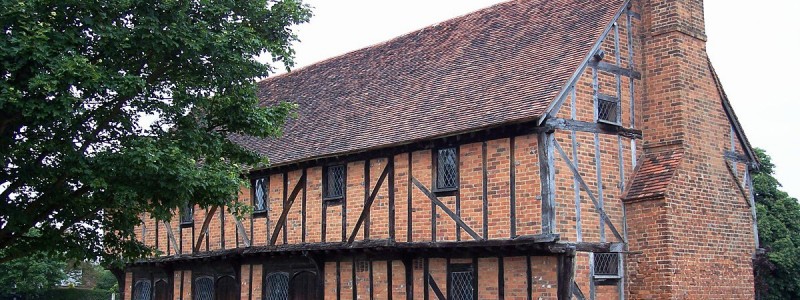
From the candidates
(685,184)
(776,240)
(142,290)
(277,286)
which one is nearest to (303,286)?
(277,286)

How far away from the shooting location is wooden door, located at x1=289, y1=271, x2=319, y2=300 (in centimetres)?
2056

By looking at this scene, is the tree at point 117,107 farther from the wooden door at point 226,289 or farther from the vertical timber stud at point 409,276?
the wooden door at point 226,289

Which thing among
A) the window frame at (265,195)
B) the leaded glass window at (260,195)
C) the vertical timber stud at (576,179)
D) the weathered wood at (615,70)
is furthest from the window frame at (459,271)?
the leaded glass window at (260,195)

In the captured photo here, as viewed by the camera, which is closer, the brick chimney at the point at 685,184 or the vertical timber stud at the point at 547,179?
the vertical timber stud at the point at 547,179

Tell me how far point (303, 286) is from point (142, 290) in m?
7.64

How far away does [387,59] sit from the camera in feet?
77.2

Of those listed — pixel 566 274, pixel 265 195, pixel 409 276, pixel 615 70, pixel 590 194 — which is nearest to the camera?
pixel 566 274

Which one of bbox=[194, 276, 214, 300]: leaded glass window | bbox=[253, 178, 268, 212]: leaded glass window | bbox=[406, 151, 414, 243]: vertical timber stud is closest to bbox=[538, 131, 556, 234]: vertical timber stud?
bbox=[406, 151, 414, 243]: vertical timber stud

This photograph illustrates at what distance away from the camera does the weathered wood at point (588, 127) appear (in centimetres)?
1597

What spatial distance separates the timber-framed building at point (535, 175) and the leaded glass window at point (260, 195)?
15.2 inches

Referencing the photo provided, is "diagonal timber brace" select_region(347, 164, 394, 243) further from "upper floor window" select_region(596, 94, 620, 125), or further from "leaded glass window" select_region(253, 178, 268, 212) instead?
"upper floor window" select_region(596, 94, 620, 125)

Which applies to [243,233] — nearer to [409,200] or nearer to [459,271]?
[409,200]

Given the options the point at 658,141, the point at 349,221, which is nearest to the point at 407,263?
the point at 349,221

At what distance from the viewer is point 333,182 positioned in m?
20.1
